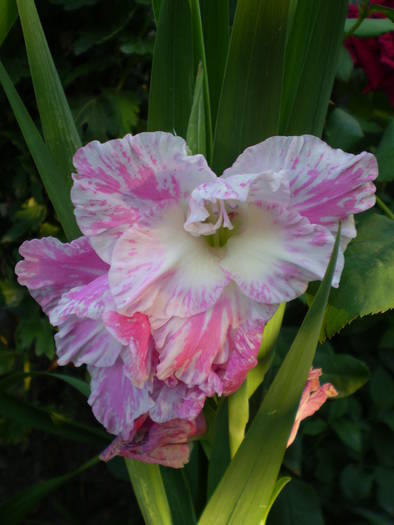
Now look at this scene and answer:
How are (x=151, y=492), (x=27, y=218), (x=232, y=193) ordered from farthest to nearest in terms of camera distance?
(x=27, y=218) < (x=151, y=492) < (x=232, y=193)

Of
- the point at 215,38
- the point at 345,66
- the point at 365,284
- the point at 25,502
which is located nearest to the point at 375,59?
the point at 345,66

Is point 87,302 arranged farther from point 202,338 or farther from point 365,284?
point 365,284

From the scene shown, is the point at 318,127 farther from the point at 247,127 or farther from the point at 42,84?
the point at 42,84

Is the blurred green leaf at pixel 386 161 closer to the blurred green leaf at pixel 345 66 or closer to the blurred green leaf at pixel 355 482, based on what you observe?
the blurred green leaf at pixel 345 66

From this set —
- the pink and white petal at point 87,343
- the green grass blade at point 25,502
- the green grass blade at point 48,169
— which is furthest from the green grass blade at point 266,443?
the green grass blade at point 25,502

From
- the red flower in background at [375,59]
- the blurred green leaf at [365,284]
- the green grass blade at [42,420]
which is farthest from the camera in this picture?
the red flower in background at [375,59]

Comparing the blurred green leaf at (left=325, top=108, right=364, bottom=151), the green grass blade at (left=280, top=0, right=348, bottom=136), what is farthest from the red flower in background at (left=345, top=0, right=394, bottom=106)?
the green grass blade at (left=280, top=0, right=348, bottom=136)
